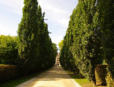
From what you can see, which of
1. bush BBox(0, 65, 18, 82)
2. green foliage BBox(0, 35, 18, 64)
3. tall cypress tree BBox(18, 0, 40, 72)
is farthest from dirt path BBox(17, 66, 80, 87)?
green foliage BBox(0, 35, 18, 64)

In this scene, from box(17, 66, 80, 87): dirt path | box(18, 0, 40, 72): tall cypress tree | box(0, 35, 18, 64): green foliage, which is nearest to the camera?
box(17, 66, 80, 87): dirt path

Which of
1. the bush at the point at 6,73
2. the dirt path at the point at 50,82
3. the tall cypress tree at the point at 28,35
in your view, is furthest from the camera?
the tall cypress tree at the point at 28,35

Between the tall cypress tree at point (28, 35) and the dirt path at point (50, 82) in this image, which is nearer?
the dirt path at point (50, 82)

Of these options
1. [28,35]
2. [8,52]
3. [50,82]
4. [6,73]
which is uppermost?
[28,35]

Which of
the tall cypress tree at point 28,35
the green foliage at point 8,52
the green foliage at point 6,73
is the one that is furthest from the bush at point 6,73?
the tall cypress tree at point 28,35

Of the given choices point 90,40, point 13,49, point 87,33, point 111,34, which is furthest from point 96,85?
point 13,49

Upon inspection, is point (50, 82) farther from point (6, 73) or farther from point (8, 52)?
point (8, 52)

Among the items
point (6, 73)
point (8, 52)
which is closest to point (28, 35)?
point (8, 52)

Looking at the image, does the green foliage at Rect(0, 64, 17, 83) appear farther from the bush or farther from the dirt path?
the dirt path

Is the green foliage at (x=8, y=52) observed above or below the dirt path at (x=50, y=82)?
above

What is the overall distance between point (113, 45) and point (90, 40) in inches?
149

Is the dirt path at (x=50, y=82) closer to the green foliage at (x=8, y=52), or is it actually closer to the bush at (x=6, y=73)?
the bush at (x=6, y=73)

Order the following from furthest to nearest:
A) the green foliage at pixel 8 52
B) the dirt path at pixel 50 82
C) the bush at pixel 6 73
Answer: the green foliage at pixel 8 52
the bush at pixel 6 73
the dirt path at pixel 50 82

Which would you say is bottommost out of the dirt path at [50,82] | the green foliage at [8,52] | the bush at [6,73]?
the dirt path at [50,82]
